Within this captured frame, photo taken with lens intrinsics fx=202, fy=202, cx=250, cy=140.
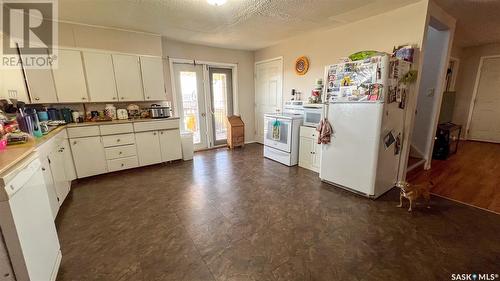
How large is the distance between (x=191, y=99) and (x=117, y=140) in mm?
1857

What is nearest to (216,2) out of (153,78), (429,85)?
(153,78)

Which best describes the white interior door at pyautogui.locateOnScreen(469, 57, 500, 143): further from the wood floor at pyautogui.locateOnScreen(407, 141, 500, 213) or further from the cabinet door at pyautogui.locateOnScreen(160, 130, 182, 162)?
the cabinet door at pyautogui.locateOnScreen(160, 130, 182, 162)

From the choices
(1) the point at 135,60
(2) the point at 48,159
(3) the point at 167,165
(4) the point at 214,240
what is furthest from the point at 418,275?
(1) the point at 135,60

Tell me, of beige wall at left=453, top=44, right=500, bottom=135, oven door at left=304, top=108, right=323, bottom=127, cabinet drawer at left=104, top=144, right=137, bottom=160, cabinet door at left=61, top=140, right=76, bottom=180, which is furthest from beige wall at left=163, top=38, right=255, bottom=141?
beige wall at left=453, top=44, right=500, bottom=135

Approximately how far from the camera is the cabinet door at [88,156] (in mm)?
3152

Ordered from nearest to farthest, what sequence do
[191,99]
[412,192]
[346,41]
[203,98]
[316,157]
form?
[412,192]
[346,41]
[316,157]
[191,99]
[203,98]

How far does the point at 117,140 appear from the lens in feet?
11.3

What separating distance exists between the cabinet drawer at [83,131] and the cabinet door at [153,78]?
3.30ft

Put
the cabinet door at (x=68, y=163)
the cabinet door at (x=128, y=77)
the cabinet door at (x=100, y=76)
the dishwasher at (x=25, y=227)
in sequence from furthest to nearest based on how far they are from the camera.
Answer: the cabinet door at (x=128, y=77), the cabinet door at (x=100, y=76), the cabinet door at (x=68, y=163), the dishwasher at (x=25, y=227)

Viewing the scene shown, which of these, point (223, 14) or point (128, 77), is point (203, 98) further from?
point (223, 14)

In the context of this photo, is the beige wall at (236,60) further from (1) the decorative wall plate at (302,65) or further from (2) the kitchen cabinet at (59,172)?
(2) the kitchen cabinet at (59,172)

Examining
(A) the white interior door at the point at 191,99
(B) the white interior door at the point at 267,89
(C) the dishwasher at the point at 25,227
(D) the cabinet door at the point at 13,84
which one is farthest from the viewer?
(B) the white interior door at the point at 267,89

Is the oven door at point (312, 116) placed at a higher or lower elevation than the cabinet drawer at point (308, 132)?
higher

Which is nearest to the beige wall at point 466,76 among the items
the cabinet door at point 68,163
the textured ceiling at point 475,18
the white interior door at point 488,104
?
the white interior door at point 488,104
